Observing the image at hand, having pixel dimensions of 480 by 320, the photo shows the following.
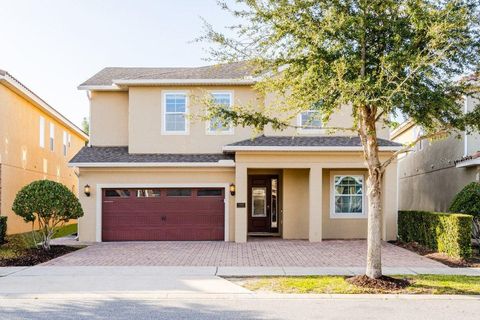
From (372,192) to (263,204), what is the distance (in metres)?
10.1

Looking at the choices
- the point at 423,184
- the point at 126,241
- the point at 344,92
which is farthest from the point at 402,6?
the point at 423,184

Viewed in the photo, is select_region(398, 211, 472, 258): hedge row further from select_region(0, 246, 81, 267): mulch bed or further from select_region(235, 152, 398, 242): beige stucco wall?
select_region(0, 246, 81, 267): mulch bed

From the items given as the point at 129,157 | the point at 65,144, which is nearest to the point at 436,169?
the point at 129,157

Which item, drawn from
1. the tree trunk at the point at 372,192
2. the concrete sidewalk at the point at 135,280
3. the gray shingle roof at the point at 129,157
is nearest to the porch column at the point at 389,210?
the concrete sidewalk at the point at 135,280

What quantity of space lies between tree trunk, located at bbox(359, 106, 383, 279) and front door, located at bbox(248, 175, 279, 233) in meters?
9.77

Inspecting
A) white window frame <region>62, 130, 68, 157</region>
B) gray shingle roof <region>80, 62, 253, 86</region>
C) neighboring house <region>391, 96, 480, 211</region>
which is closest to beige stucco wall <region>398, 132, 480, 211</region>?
neighboring house <region>391, 96, 480, 211</region>

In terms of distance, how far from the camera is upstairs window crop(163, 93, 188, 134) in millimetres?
18719

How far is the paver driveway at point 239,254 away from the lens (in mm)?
12469

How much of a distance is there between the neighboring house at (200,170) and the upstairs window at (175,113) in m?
0.04

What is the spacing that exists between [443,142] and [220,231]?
10.9 m

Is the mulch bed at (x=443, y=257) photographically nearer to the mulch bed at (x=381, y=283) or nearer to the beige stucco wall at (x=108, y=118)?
the mulch bed at (x=381, y=283)

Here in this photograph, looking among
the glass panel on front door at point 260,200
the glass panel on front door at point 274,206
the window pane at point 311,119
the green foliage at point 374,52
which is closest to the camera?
the green foliage at point 374,52

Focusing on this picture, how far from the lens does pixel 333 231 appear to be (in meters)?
18.5

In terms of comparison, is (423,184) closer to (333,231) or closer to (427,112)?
(333,231)
